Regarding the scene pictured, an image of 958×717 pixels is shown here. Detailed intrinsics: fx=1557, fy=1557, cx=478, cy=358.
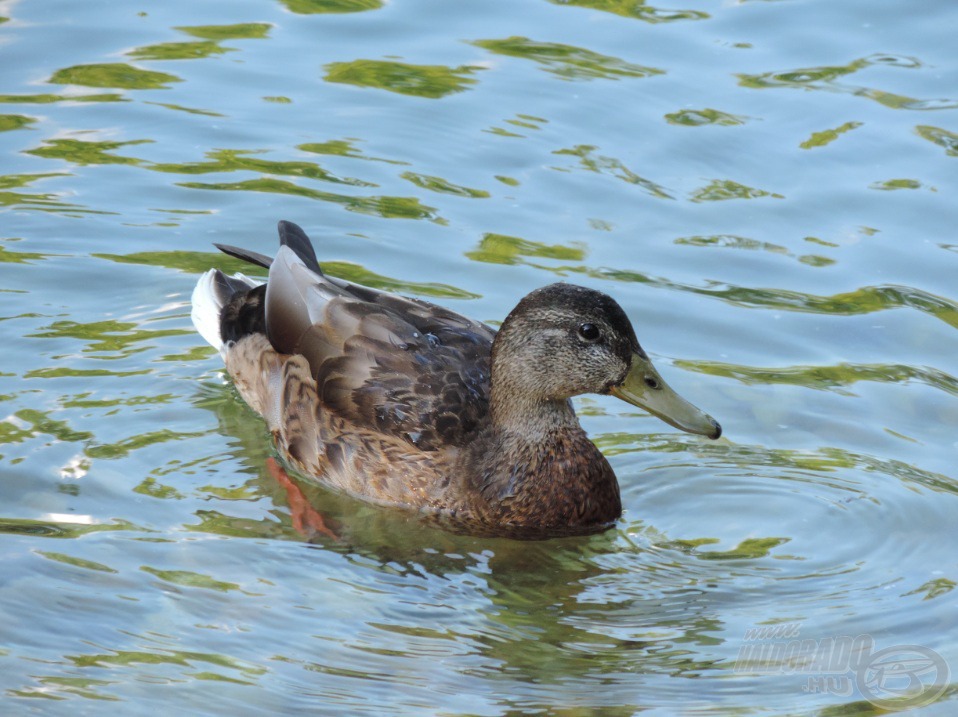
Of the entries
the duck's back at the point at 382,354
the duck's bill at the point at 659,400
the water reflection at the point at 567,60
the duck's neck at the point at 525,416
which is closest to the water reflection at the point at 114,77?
the water reflection at the point at 567,60

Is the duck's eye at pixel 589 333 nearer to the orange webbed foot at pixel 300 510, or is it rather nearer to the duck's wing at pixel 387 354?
the duck's wing at pixel 387 354

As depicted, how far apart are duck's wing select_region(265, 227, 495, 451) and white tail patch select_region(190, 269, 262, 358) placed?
697 mm

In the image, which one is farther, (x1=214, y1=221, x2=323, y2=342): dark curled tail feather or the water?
(x1=214, y1=221, x2=323, y2=342): dark curled tail feather

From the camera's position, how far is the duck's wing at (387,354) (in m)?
7.77

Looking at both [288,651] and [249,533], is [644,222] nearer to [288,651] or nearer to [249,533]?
[249,533]

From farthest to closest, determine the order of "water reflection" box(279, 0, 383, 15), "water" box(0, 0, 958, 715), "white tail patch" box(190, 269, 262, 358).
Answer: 1. "water reflection" box(279, 0, 383, 15)
2. "white tail patch" box(190, 269, 262, 358)
3. "water" box(0, 0, 958, 715)

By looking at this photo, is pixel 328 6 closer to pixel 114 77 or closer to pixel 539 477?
pixel 114 77

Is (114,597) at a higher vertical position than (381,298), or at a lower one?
lower

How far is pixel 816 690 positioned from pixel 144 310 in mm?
4822

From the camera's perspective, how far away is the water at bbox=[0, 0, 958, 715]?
6.46 metres

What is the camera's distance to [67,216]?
1002 centimetres

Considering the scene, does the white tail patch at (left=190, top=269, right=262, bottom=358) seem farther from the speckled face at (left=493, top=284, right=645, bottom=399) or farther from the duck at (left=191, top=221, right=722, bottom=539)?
the speckled face at (left=493, top=284, right=645, bottom=399)

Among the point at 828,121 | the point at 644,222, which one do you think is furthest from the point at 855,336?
the point at 828,121

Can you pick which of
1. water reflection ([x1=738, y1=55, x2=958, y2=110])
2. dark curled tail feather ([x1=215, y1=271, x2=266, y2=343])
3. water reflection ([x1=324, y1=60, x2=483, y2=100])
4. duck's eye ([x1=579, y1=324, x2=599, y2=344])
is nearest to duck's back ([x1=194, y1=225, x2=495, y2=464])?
dark curled tail feather ([x1=215, y1=271, x2=266, y2=343])
